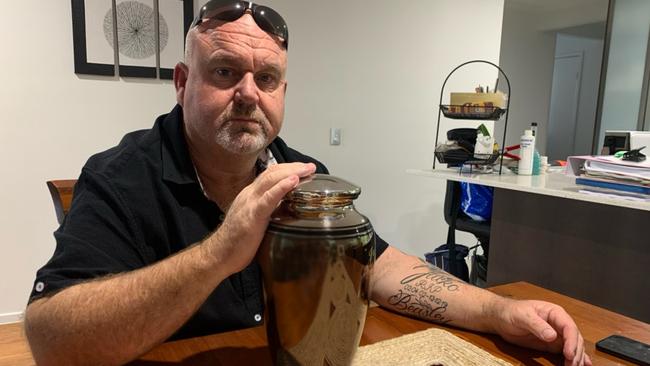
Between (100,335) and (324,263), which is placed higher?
(324,263)

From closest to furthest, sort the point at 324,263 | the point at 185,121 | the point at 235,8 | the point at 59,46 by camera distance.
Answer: the point at 324,263 → the point at 235,8 → the point at 185,121 → the point at 59,46

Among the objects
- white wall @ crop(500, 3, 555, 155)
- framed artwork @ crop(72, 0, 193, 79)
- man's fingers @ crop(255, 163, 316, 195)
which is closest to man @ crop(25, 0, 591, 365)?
man's fingers @ crop(255, 163, 316, 195)

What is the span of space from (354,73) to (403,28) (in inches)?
19.1

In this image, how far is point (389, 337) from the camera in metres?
0.81

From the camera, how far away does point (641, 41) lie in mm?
3859

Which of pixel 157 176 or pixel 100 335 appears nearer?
pixel 100 335

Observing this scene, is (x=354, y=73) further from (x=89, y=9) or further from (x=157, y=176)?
(x=157, y=176)

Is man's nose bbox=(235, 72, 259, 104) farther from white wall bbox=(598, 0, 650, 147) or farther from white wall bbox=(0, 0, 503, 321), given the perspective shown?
white wall bbox=(598, 0, 650, 147)

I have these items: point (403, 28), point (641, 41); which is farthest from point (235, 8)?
point (641, 41)

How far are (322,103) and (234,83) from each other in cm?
189

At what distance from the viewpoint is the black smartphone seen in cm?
74

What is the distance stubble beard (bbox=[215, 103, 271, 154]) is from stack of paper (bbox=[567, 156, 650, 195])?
1.23 m

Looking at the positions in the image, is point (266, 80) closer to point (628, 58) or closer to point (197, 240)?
point (197, 240)

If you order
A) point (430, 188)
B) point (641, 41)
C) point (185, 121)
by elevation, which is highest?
point (641, 41)
